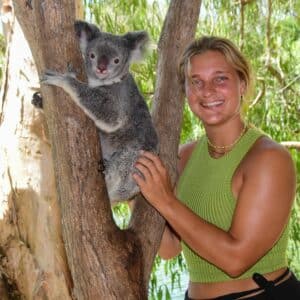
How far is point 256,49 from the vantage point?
10.8ft

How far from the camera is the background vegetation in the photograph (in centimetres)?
291

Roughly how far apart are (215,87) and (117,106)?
1.63 ft

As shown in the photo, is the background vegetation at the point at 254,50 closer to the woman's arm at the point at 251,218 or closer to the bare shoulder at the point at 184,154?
the bare shoulder at the point at 184,154

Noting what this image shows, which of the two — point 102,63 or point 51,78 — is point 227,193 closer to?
point 51,78

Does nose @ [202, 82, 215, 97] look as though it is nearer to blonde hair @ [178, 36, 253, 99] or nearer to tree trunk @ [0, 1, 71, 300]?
blonde hair @ [178, 36, 253, 99]

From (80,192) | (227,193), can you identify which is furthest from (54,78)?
(227,193)

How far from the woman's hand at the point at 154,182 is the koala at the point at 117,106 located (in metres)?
0.32

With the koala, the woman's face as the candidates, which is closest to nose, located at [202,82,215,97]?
the woman's face

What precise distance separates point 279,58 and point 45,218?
166cm

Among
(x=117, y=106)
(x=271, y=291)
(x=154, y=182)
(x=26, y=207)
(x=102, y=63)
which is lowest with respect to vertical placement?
(x=271, y=291)

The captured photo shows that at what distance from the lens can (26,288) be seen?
2.19 m

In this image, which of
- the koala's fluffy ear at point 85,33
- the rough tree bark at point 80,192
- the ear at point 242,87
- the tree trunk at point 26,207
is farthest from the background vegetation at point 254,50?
the ear at point 242,87

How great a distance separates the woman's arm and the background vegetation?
138 cm

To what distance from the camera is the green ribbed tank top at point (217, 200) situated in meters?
1.45
